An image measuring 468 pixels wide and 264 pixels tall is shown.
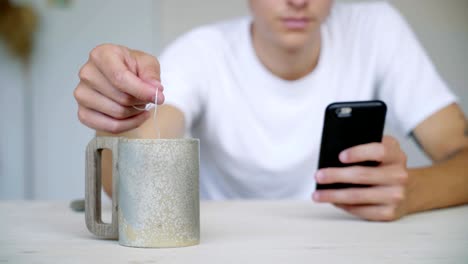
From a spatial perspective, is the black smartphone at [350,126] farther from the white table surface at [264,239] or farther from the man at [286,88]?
the man at [286,88]

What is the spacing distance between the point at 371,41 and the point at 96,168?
1.16 meters

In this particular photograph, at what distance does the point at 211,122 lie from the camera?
175cm

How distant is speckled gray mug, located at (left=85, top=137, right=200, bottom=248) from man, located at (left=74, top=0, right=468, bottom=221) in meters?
0.73

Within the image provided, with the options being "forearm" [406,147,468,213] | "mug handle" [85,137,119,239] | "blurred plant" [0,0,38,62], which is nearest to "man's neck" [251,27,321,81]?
"forearm" [406,147,468,213]

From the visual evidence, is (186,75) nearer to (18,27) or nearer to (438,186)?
(438,186)

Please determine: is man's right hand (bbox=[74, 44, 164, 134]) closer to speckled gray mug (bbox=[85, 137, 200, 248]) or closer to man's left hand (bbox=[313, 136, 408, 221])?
speckled gray mug (bbox=[85, 137, 200, 248])

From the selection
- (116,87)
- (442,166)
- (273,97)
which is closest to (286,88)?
(273,97)

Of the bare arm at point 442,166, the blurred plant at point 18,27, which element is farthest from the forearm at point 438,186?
the blurred plant at point 18,27

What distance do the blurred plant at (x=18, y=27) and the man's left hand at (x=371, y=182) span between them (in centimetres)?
220

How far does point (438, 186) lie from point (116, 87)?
2.24 ft

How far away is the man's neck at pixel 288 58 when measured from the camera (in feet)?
5.69

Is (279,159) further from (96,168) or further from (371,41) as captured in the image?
(96,168)

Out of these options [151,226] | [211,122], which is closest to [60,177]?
[211,122]

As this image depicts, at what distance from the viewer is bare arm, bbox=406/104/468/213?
1219mm
